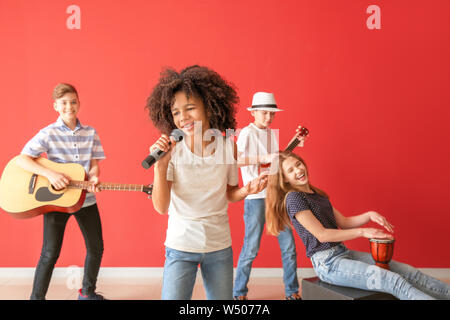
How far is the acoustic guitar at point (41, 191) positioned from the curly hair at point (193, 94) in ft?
2.85

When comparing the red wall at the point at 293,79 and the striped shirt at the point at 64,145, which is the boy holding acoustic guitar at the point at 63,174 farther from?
the red wall at the point at 293,79

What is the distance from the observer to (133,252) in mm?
2920

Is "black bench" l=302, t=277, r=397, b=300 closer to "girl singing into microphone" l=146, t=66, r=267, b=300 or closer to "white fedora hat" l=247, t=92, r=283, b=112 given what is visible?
"girl singing into microphone" l=146, t=66, r=267, b=300

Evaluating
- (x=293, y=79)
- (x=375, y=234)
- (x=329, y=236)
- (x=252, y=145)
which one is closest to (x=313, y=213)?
(x=329, y=236)

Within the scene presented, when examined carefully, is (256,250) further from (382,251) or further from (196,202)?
(196,202)

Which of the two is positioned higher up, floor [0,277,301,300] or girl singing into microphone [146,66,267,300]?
girl singing into microphone [146,66,267,300]

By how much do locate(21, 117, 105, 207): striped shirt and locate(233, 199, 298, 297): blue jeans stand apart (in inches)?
41.9

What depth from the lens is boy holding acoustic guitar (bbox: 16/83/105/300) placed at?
86.8 inches

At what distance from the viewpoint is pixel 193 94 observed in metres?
1.35

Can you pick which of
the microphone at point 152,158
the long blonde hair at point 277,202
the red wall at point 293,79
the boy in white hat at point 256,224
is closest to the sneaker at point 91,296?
the red wall at point 293,79

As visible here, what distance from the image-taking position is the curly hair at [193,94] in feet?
4.47

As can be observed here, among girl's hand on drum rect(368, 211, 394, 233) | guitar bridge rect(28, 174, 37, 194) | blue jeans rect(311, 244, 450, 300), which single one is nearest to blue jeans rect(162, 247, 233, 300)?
blue jeans rect(311, 244, 450, 300)

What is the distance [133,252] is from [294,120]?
1.67 m
